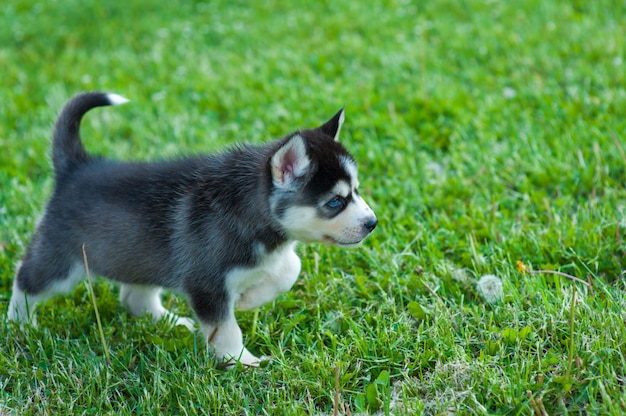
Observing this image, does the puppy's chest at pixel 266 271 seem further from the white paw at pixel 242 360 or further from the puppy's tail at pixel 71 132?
the puppy's tail at pixel 71 132

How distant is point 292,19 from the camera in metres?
9.01

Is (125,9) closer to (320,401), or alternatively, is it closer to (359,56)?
(359,56)

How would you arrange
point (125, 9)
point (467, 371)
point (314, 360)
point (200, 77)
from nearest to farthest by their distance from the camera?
point (467, 371)
point (314, 360)
point (200, 77)
point (125, 9)

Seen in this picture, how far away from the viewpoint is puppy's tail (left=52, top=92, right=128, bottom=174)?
449cm

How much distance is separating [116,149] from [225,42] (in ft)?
8.87

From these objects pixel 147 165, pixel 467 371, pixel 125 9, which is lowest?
pixel 125 9

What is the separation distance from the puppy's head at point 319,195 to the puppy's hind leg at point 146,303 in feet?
3.49

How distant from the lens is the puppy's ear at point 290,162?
143 inches

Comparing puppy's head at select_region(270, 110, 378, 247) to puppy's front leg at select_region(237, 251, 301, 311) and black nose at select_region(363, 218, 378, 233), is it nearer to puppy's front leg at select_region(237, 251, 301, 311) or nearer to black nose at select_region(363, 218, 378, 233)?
black nose at select_region(363, 218, 378, 233)

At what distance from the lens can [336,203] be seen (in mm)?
3836

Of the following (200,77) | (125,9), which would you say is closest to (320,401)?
(200,77)

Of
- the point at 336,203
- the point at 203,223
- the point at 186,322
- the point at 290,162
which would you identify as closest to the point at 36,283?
the point at 186,322

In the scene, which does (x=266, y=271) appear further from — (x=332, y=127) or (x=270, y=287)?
(x=332, y=127)

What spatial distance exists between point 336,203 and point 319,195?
108 millimetres
